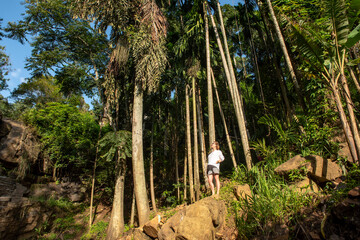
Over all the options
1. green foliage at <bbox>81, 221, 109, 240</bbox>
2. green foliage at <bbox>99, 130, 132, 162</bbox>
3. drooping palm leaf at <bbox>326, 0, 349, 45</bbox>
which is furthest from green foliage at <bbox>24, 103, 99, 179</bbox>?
drooping palm leaf at <bbox>326, 0, 349, 45</bbox>

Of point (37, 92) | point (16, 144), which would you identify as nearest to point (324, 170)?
point (16, 144)

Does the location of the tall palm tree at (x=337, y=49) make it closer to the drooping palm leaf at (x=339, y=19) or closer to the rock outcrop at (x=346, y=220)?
the drooping palm leaf at (x=339, y=19)

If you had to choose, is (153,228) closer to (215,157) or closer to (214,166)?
(214,166)

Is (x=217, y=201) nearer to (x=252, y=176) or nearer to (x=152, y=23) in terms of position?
(x=252, y=176)

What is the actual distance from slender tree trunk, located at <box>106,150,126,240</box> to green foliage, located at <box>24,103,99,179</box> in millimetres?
4680

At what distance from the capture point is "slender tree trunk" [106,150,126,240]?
759 centimetres

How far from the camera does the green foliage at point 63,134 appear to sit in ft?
38.5

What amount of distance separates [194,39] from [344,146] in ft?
24.0

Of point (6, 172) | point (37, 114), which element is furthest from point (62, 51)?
point (6, 172)

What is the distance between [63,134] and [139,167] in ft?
26.5

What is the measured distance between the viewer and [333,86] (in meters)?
3.45

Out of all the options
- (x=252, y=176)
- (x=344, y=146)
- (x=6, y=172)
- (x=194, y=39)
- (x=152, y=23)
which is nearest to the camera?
(x=344, y=146)

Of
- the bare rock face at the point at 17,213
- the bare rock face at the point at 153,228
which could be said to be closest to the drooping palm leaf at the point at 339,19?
the bare rock face at the point at 153,228

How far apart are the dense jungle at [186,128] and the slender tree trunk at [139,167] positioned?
0.04 metres
